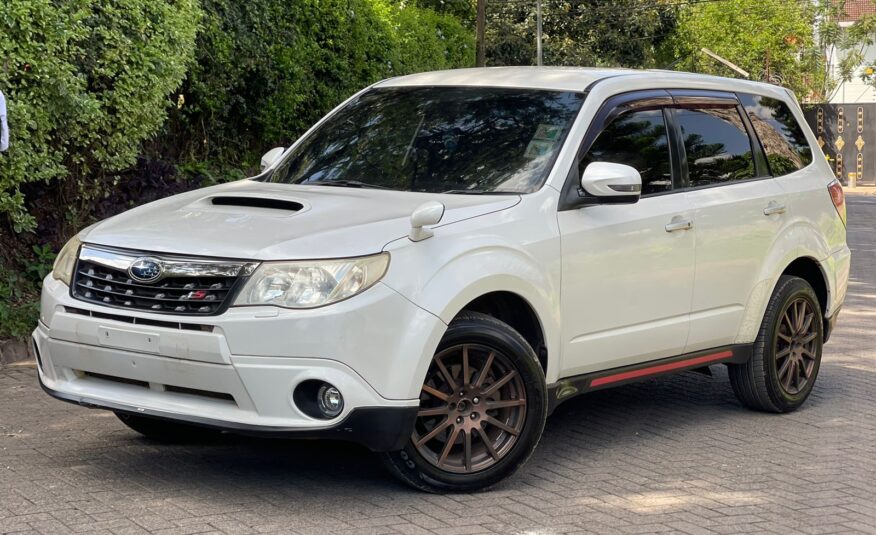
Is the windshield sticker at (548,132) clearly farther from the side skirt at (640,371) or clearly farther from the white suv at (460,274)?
the side skirt at (640,371)

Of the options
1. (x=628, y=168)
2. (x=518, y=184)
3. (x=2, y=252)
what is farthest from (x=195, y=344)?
(x=2, y=252)

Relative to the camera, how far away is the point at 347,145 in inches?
272

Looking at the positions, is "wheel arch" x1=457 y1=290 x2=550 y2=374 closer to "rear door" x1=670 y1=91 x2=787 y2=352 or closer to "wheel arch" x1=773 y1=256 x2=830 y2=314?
"rear door" x1=670 y1=91 x2=787 y2=352

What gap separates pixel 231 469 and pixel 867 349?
5.86 m

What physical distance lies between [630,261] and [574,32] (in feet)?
176

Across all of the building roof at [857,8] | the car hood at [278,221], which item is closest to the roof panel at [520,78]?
the car hood at [278,221]

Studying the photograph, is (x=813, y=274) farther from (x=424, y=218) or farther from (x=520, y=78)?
(x=424, y=218)

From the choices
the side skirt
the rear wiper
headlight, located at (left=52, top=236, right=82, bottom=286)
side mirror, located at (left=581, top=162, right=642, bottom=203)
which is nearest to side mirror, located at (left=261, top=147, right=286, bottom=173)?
the rear wiper

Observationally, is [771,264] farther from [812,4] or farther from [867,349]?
[812,4]

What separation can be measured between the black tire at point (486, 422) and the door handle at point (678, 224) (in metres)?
1.24

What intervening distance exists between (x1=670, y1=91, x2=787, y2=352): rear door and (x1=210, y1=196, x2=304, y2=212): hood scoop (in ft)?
7.19

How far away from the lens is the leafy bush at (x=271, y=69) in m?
12.8

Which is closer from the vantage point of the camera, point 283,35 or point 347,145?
point 347,145

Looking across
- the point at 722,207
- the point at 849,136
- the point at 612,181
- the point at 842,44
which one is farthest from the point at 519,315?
the point at 842,44
